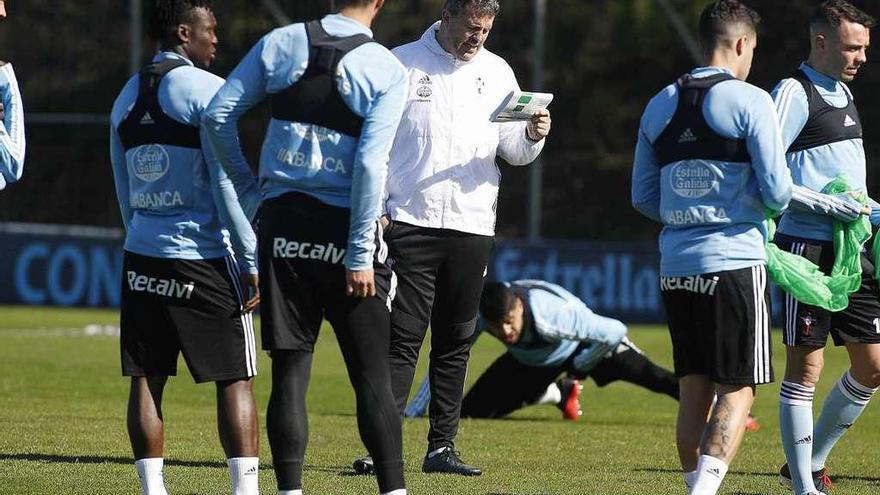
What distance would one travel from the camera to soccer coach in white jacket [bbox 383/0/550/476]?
759cm

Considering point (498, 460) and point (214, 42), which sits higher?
point (214, 42)

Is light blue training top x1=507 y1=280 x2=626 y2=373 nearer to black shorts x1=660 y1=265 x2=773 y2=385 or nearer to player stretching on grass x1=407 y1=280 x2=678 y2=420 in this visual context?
player stretching on grass x1=407 y1=280 x2=678 y2=420

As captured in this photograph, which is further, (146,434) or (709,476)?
(146,434)

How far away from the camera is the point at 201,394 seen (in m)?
12.1

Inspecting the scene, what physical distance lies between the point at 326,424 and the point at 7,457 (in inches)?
101

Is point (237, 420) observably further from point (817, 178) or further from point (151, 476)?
point (817, 178)

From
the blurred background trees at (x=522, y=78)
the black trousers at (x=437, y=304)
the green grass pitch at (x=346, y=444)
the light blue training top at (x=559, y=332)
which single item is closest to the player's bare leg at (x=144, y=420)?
the green grass pitch at (x=346, y=444)

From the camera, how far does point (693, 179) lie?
614cm

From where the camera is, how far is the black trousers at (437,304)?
24.9 feet

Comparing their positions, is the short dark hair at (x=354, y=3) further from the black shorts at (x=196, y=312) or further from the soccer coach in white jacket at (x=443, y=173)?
the soccer coach in white jacket at (x=443, y=173)

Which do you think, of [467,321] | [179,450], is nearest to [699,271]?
[467,321]

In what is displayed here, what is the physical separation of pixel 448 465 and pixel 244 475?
1.79 m

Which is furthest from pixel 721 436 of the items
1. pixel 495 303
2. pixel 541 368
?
pixel 541 368

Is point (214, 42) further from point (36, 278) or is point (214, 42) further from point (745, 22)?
point (36, 278)
